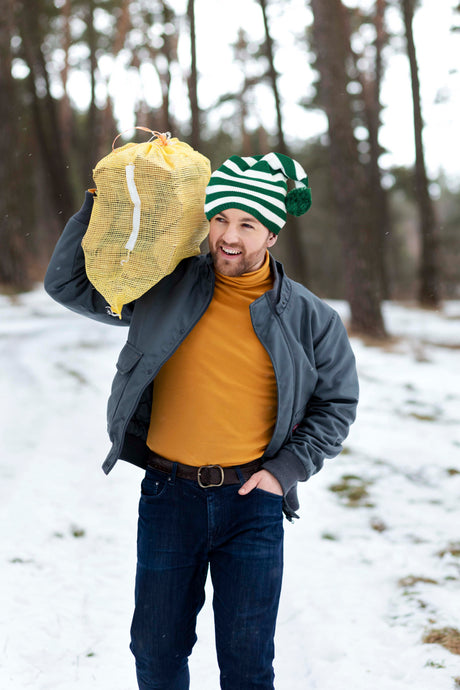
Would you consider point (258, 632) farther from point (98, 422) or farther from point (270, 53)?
point (270, 53)

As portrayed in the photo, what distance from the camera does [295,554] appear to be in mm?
4074

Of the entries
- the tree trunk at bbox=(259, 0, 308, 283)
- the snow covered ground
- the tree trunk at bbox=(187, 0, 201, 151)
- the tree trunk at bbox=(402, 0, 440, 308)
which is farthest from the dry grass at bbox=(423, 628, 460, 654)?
the tree trunk at bbox=(259, 0, 308, 283)

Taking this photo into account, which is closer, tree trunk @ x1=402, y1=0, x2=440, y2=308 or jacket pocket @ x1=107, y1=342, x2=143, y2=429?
jacket pocket @ x1=107, y1=342, x2=143, y2=429

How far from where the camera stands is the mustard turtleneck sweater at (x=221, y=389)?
2.15 m

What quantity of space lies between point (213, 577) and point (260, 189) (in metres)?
1.30

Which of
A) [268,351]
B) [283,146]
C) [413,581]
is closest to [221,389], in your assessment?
[268,351]

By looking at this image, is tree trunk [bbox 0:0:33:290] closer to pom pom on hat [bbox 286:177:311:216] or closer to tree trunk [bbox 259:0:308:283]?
tree trunk [bbox 259:0:308:283]

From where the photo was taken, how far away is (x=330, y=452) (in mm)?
2330

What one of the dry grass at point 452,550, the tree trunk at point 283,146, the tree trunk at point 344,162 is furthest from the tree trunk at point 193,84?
the dry grass at point 452,550

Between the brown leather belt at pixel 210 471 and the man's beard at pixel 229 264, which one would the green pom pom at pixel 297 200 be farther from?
the brown leather belt at pixel 210 471

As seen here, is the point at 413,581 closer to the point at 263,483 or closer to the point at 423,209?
the point at 263,483

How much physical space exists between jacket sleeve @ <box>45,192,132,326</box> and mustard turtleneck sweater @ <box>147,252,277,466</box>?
0.37 metres

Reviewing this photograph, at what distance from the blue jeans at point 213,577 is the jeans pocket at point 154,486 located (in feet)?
0.04

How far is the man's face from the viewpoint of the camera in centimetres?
213
